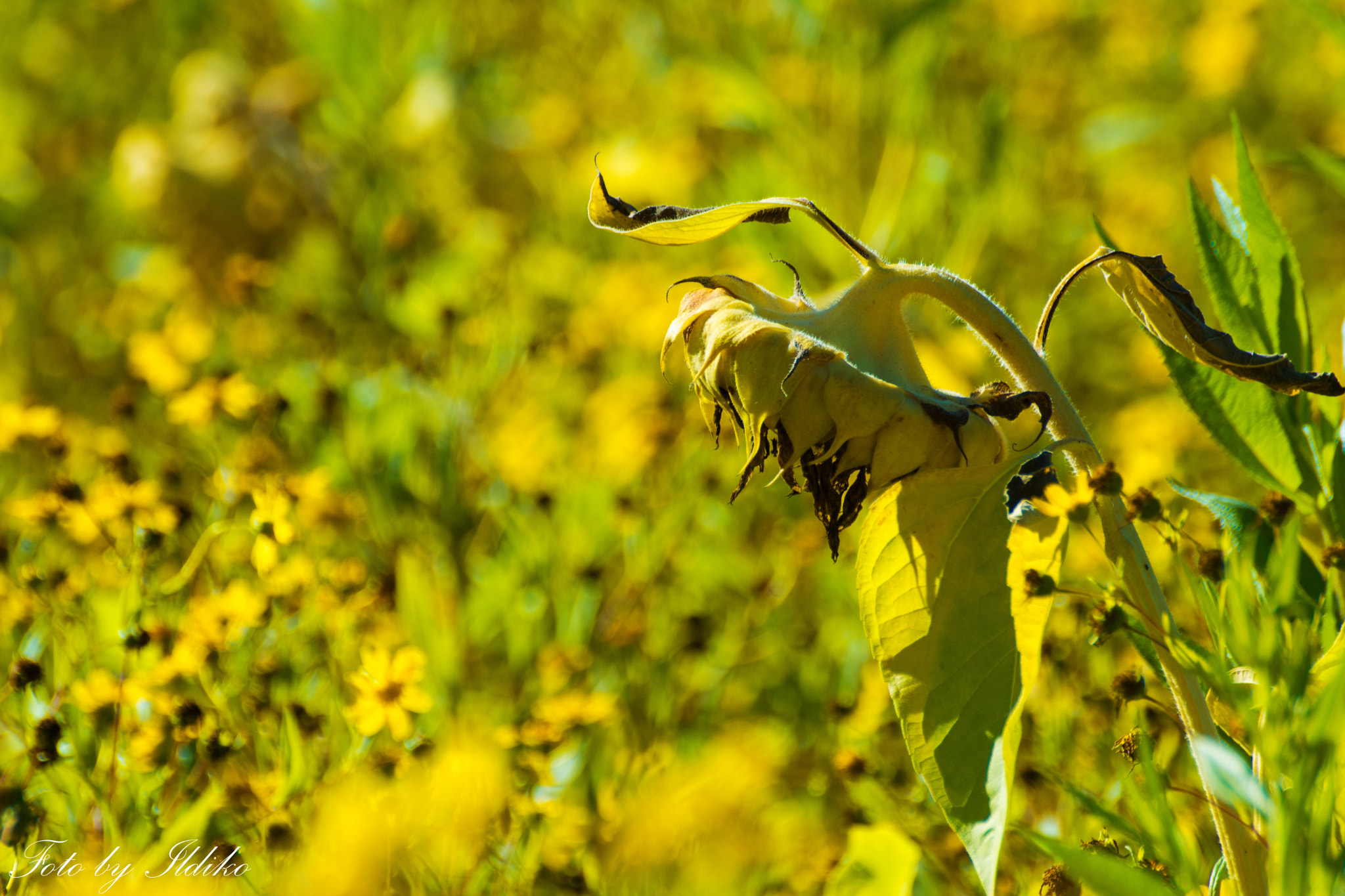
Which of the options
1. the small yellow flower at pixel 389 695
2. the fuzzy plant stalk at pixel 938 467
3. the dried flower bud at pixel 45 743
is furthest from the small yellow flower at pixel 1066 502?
the dried flower bud at pixel 45 743

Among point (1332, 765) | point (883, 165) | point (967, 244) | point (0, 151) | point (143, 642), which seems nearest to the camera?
point (1332, 765)

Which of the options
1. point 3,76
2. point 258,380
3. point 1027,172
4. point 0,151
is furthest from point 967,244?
point 3,76

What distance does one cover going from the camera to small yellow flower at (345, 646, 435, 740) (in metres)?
0.54

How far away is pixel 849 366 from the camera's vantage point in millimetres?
326

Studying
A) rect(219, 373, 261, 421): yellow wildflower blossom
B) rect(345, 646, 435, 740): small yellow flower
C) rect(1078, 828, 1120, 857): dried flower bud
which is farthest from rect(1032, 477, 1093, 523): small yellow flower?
rect(219, 373, 261, 421): yellow wildflower blossom

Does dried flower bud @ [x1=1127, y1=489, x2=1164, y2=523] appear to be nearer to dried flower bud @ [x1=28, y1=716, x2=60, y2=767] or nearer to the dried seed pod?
the dried seed pod

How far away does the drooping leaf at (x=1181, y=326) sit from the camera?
322 millimetres

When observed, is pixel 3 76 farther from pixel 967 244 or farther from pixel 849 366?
pixel 849 366

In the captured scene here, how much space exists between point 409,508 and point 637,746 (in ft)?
0.93

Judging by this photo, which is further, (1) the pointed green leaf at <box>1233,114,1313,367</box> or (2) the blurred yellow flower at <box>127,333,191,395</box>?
(2) the blurred yellow flower at <box>127,333,191,395</box>

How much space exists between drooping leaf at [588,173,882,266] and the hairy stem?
0.03 metres

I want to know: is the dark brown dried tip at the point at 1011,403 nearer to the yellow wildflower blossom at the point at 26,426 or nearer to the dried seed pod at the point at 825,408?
the dried seed pod at the point at 825,408

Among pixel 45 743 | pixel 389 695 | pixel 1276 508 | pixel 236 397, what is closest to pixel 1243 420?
pixel 1276 508

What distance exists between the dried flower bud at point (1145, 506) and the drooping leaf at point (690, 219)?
12 centimetres
